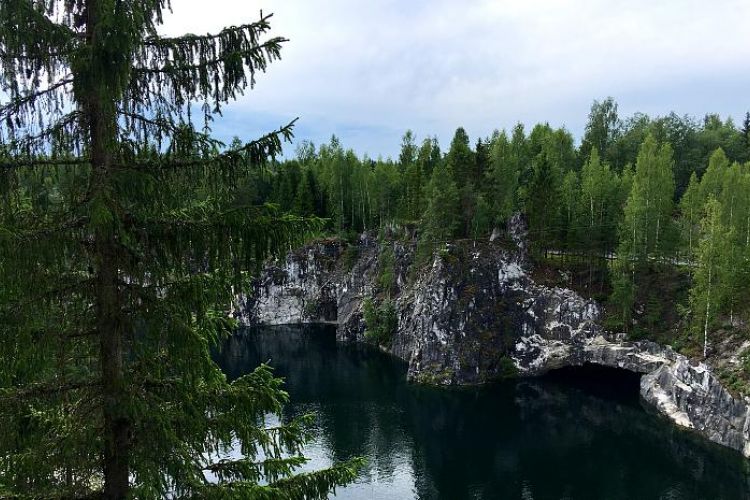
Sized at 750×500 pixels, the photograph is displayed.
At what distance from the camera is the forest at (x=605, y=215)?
1927 inches

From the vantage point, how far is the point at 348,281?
279 feet

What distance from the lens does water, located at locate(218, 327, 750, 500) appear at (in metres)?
38.5

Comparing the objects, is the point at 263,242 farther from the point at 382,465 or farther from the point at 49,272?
the point at 382,465

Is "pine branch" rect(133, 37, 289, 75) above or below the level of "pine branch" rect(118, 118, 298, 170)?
above

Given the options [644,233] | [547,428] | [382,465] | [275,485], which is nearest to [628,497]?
[547,428]

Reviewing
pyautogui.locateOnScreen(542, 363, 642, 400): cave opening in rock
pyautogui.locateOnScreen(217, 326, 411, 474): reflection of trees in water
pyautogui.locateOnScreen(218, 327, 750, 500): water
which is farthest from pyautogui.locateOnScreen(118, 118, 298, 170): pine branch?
pyautogui.locateOnScreen(542, 363, 642, 400): cave opening in rock

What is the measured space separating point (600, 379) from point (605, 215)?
1961cm

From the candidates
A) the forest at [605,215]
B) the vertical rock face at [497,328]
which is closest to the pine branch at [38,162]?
the forest at [605,215]

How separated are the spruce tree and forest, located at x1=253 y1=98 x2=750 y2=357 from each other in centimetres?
4576

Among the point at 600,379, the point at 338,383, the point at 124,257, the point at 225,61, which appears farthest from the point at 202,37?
the point at 600,379

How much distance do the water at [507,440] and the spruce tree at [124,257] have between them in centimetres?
3215

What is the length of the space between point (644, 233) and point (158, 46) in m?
58.4

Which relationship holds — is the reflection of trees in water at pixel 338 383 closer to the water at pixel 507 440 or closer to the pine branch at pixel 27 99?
the water at pixel 507 440

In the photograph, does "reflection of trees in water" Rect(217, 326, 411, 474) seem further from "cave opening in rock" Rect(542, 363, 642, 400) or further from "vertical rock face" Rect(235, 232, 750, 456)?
"cave opening in rock" Rect(542, 363, 642, 400)
